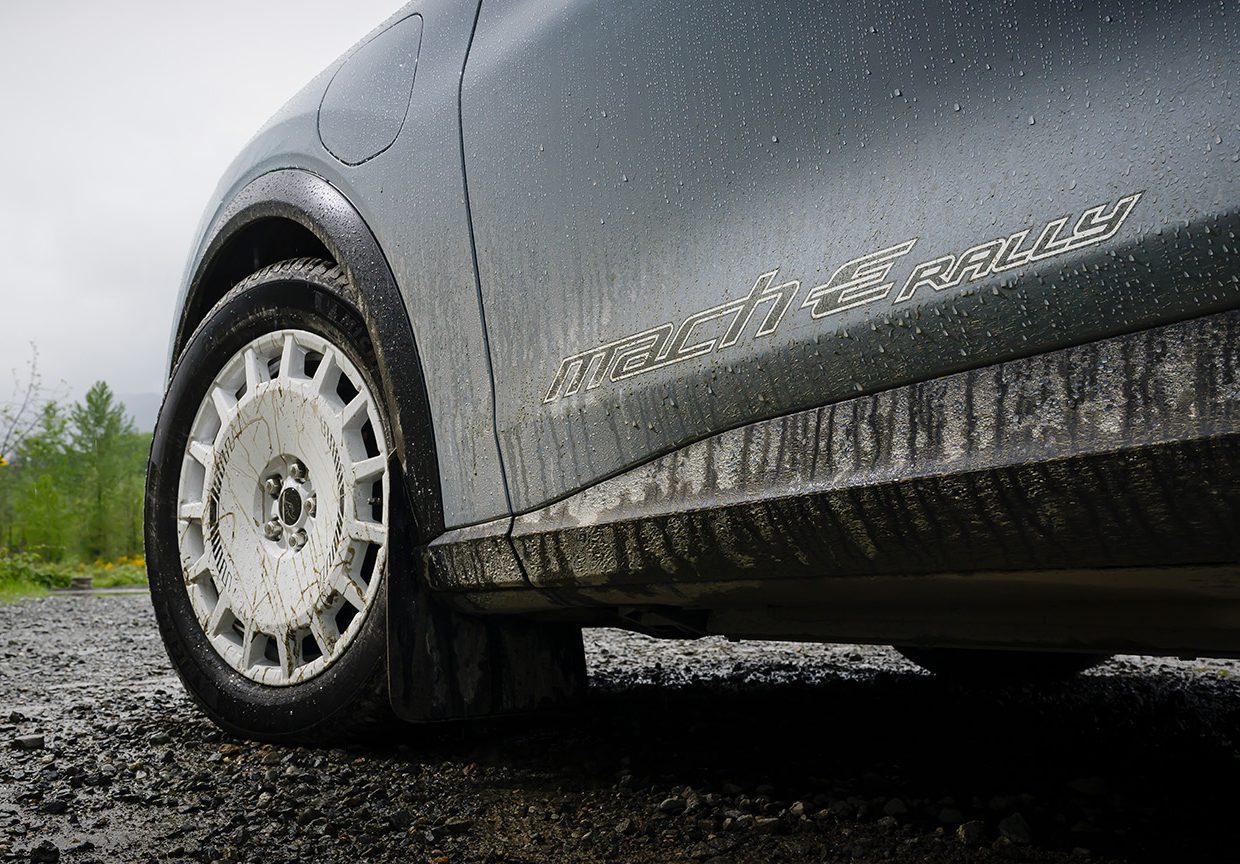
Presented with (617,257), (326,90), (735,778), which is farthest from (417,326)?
(735,778)

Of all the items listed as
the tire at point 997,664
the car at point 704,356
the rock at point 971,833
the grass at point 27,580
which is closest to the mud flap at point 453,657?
the car at point 704,356

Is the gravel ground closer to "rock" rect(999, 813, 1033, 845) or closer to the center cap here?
"rock" rect(999, 813, 1033, 845)

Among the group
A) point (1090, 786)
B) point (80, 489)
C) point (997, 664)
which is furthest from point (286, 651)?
point (80, 489)

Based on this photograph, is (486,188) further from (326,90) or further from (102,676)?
(102,676)

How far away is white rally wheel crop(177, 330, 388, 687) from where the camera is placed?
5.88ft

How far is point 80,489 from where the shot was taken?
1307 inches

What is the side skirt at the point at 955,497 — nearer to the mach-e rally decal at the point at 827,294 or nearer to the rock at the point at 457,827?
the mach-e rally decal at the point at 827,294

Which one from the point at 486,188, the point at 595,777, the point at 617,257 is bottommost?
the point at 595,777

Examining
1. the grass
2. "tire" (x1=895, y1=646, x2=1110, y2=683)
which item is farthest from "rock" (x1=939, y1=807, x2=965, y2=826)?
the grass

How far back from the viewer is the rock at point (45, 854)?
54.1 inches

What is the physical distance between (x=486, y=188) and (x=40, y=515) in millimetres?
24924

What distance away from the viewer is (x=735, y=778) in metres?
1.64

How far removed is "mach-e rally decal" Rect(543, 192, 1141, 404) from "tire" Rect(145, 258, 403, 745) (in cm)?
51

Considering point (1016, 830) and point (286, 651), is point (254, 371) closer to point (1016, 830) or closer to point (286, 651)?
point (286, 651)
